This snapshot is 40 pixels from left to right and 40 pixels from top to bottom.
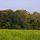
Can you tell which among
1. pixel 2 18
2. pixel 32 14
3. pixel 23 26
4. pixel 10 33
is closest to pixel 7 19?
pixel 2 18

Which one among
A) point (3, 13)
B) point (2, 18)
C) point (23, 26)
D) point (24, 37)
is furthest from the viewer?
point (3, 13)

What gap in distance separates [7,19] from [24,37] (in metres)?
2.14

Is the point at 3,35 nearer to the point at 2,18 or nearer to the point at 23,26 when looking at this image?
the point at 23,26

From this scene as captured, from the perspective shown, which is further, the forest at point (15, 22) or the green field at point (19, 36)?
the forest at point (15, 22)

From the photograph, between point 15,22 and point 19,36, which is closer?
point 19,36

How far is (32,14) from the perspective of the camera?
6219 millimetres

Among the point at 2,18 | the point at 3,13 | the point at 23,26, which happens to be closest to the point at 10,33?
the point at 23,26

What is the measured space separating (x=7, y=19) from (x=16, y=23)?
0.38 metres

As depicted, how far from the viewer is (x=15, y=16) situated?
5.27 metres

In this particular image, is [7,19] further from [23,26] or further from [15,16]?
[23,26]

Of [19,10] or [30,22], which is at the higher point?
[19,10]

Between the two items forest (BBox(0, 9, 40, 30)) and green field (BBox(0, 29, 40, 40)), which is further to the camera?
forest (BBox(0, 9, 40, 30))

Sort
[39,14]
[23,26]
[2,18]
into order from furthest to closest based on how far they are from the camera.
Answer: [39,14] → [2,18] → [23,26]

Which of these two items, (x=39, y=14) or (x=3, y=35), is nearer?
(x=3, y=35)
